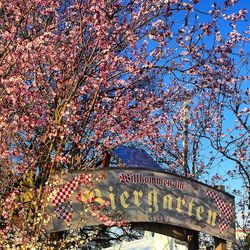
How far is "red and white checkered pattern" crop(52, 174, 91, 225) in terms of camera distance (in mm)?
8133

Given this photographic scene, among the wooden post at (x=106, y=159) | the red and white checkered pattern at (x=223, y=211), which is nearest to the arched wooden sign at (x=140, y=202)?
the red and white checkered pattern at (x=223, y=211)

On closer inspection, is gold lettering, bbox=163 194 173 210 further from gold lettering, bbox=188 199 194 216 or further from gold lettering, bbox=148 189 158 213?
gold lettering, bbox=188 199 194 216

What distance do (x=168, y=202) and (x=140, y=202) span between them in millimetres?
674

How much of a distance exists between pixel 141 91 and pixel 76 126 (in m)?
2.86

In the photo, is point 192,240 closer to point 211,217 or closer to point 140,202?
point 211,217

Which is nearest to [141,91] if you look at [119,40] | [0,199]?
[119,40]

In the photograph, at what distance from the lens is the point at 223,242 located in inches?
401

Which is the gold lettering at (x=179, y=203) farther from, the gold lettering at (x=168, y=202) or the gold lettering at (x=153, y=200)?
the gold lettering at (x=153, y=200)

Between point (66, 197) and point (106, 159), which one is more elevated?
point (106, 159)

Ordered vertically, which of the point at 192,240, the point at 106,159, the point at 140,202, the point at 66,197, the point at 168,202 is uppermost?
the point at 106,159

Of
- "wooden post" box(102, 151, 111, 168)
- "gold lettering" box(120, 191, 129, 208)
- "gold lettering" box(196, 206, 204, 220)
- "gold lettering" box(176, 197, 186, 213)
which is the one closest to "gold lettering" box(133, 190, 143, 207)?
"gold lettering" box(120, 191, 129, 208)

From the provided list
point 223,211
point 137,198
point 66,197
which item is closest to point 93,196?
point 66,197

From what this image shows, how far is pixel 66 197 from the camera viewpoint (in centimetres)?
820

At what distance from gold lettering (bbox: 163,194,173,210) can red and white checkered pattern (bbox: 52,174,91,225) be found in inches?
73.2
